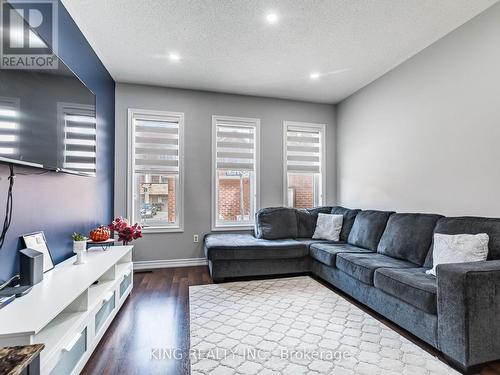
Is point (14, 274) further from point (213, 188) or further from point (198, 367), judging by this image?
Answer: point (213, 188)

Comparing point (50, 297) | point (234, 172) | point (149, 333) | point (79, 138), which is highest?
point (79, 138)

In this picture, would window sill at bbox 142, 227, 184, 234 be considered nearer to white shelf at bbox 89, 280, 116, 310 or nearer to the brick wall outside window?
the brick wall outside window

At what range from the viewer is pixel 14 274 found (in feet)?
5.42

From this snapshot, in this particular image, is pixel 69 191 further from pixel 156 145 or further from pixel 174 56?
pixel 174 56

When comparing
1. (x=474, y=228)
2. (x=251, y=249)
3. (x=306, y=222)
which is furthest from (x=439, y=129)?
(x=251, y=249)

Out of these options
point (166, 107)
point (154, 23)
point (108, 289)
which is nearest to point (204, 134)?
point (166, 107)

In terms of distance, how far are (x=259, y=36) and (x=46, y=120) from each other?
2.16 meters

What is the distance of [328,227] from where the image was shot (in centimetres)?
402

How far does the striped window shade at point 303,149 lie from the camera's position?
473 centimetres

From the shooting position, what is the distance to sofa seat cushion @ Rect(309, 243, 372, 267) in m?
3.13

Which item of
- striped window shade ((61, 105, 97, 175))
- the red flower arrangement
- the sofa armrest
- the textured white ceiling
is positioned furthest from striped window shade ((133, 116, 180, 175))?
the sofa armrest

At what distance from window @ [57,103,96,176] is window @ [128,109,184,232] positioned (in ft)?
4.25

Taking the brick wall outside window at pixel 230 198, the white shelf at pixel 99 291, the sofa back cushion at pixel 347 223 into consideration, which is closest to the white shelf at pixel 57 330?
the white shelf at pixel 99 291

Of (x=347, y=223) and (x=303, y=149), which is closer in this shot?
(x=347, y=223)
